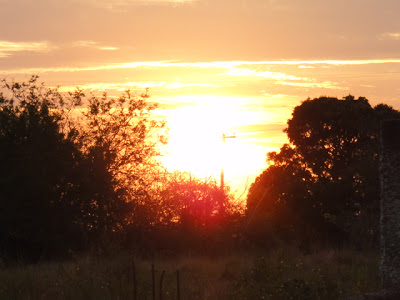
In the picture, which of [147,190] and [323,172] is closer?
[147,190]

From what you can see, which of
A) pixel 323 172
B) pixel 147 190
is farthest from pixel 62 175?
pixel 323 172

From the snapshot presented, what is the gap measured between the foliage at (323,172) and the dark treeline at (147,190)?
0.21 feet

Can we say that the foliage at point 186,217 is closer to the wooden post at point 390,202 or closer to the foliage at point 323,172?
the foliage at point 323,172

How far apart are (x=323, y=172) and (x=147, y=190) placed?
10.9 m

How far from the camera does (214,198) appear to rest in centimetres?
2923

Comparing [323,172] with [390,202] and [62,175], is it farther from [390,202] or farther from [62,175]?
[390,202]

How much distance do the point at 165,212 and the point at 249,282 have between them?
51.2ft

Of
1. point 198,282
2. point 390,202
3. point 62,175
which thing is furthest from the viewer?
point 62,175

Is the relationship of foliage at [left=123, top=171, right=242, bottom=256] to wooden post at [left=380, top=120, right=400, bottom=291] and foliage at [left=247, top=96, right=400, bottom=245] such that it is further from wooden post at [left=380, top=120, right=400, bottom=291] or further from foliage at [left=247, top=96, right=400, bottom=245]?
→ wooden post at [left=380, top=120, right=400, bottom=291]

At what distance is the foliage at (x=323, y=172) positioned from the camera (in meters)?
32.6

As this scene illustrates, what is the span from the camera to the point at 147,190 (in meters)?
29.7

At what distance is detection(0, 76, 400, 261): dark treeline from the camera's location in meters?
25.5

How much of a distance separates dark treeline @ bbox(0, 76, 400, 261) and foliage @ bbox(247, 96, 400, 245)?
6cm

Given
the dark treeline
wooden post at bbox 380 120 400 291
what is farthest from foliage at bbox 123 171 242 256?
wooden post at bbox 380 120 400 291
